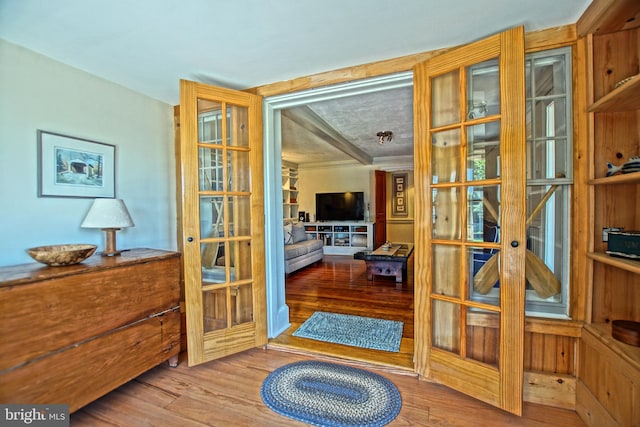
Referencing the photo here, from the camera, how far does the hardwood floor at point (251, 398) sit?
4.87ft

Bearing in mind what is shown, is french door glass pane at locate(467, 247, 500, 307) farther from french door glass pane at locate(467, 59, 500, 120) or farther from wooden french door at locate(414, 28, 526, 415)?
french door glass pane at locate(467, 59, 500, 120)

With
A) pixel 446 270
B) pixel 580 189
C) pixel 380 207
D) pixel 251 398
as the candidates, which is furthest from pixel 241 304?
pixel 380 207

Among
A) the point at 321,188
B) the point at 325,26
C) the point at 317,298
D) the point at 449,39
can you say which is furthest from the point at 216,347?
the point at 321,188

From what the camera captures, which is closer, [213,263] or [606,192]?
[606,192]

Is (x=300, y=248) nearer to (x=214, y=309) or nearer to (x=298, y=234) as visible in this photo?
(x=298, y=234)

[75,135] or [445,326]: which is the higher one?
[75,135]

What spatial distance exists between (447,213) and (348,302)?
1.95 m

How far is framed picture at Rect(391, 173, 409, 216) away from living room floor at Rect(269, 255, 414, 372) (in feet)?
8.86

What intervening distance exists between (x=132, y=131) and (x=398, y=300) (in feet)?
11.0

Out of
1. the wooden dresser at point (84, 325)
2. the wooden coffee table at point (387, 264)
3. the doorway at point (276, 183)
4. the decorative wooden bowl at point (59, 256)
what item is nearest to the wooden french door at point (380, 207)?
the wooden coffee table at point (387, 264)

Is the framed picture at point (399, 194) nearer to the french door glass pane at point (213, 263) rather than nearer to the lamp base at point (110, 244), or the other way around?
the french door glass pane at point (213, 263)

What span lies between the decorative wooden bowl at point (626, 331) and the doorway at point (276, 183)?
75.6 inches

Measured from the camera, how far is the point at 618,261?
48.9 inches

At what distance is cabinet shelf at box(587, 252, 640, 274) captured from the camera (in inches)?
44.8
